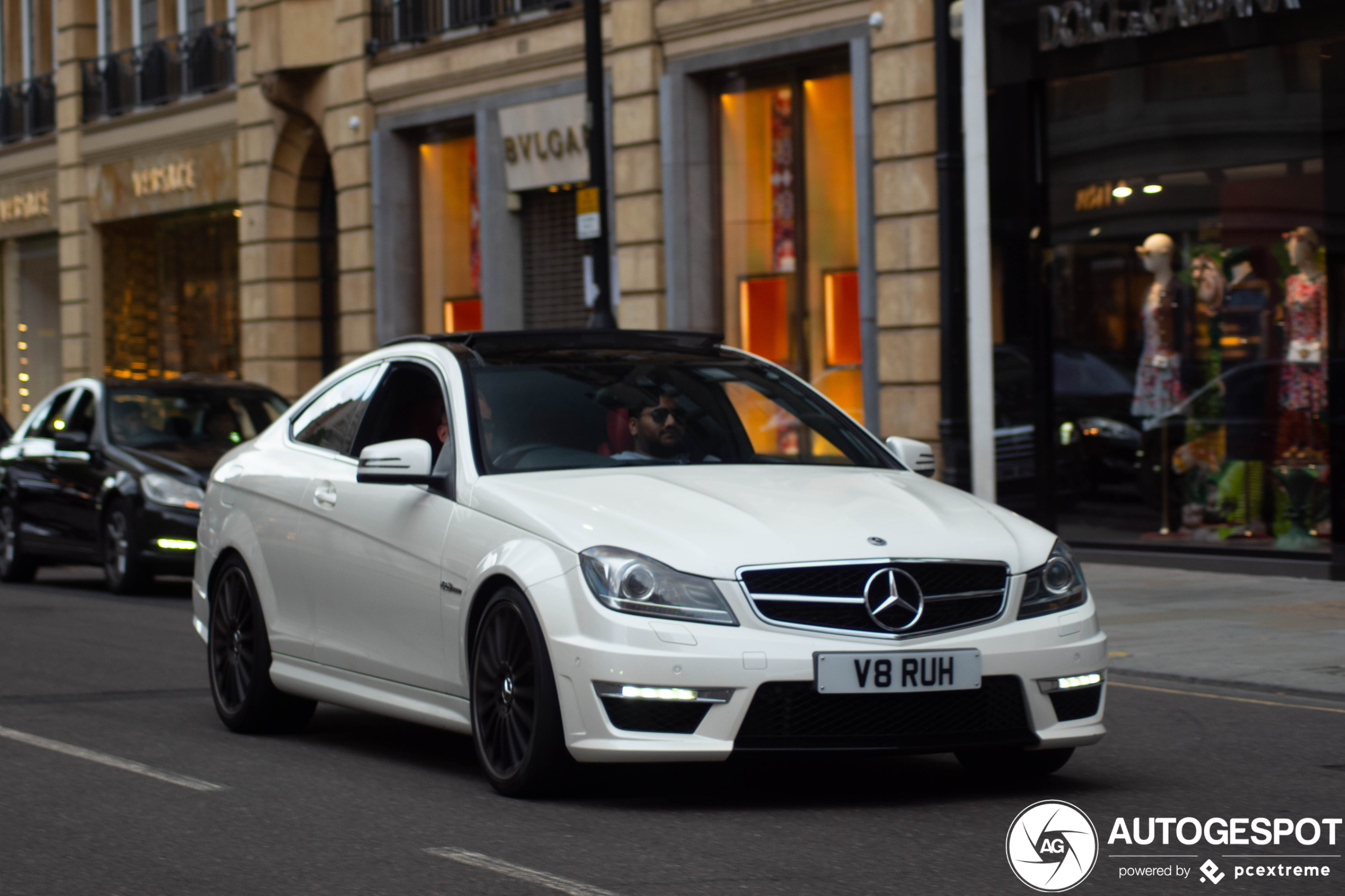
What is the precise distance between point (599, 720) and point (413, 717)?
1261 millimetres

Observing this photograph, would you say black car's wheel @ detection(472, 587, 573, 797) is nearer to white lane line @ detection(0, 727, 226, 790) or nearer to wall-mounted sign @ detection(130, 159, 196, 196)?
white lane line @ detection(0, 727, 226, 790)

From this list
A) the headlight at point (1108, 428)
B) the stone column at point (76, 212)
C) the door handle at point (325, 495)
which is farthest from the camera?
the stone column at point (76, 212)

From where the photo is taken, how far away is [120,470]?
15.7 metres

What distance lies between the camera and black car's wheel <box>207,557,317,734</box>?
26.8ft

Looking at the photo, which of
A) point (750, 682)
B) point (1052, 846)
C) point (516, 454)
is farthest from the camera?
point (516, 454)

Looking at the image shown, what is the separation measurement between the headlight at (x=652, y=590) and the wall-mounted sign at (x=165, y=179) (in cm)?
2460

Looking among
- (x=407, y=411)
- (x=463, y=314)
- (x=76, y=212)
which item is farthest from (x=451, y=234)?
(x=407, y=411)

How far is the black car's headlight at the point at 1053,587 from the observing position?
630 cm

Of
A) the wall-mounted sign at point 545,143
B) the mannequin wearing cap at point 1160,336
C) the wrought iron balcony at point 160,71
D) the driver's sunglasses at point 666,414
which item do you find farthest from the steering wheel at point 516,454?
the wrought iron balcony at point 160,71

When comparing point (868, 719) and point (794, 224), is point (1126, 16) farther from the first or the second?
point (868, 719)

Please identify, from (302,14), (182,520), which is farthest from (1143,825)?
(302,14)

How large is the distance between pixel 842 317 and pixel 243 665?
38.9ft

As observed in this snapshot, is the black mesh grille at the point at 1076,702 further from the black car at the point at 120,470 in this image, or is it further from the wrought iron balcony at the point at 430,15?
the wrought iron balcony at the point at 430,15

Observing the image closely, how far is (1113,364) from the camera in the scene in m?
16.8
